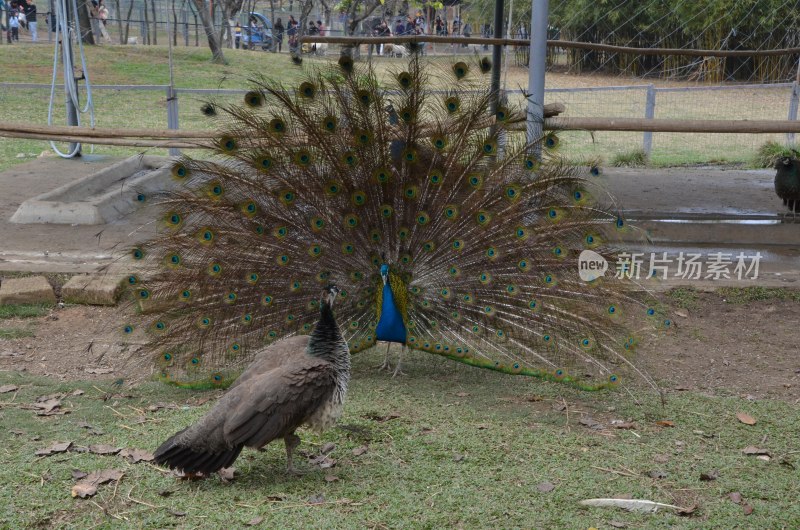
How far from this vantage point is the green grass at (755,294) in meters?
8.02

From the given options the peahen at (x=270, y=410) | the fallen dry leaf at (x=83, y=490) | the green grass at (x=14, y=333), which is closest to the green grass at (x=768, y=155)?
the green grass at (x=14, y=333)

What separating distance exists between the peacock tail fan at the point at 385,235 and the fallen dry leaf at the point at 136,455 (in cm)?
87

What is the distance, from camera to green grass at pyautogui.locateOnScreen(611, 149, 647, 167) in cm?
1566

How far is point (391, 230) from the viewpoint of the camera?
6012mm

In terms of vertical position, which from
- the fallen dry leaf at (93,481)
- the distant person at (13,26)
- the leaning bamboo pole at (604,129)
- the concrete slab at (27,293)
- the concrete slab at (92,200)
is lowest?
the fallen dry leaf at (93,481)

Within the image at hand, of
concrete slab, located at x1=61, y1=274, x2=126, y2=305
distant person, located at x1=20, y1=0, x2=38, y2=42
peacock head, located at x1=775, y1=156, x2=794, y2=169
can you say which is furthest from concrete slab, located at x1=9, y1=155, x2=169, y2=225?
distant person, located at x1=20, y1=0, x2=38, y2=42

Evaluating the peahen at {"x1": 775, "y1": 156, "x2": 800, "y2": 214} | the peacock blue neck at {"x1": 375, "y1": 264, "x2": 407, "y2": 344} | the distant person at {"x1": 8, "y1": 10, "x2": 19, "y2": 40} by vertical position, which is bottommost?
the peacock blue neck at {"x1": 375, "y1": 264, "x2": 407, "y2": 344}

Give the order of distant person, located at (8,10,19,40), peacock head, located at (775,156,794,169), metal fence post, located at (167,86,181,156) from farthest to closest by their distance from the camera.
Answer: distant person, located at (8,10,19,40)
metal fence post, located at (167,86,181,156)
peacock head, located at (775,156,794,169)

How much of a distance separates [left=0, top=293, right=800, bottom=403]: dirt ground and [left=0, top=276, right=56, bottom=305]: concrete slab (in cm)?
21

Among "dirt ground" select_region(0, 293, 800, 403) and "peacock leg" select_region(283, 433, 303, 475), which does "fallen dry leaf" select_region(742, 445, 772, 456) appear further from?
"peacock leg" select_region(283, 433, 303, 475)

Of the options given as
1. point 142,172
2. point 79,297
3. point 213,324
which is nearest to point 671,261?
point 213,324

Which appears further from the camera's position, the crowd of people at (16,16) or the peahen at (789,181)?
the crowd of people at (16,16)

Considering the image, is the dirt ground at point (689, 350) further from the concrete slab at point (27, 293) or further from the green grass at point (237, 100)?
the green grass at point (237, 100)

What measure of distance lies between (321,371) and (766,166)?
13.1 meters
